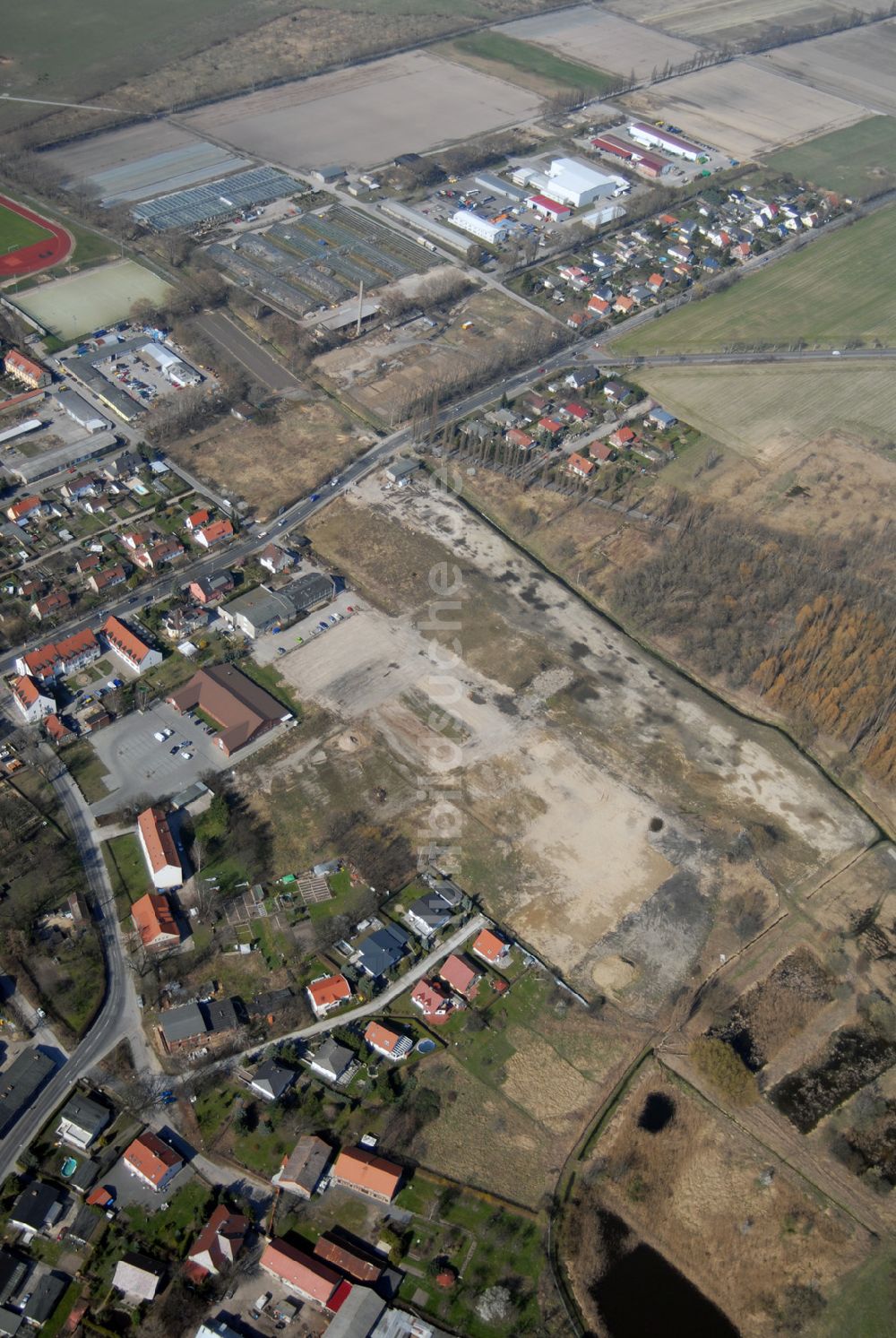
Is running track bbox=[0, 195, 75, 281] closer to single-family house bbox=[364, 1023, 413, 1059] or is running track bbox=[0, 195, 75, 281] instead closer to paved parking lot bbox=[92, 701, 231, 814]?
paved parking lot bbox=[92, 701, 231, 814]

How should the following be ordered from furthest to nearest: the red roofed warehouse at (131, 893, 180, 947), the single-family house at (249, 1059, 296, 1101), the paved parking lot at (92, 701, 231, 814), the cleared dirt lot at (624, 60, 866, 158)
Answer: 1. the cleared dirt lot at (624, 60, 866, 158)
2. the paved parking lot at (92, 701, 231, 814)
3. the red roofed warehouse at (131, 893, 180, 947)
4. the single-family house at (249, 1059, 296, 1101)

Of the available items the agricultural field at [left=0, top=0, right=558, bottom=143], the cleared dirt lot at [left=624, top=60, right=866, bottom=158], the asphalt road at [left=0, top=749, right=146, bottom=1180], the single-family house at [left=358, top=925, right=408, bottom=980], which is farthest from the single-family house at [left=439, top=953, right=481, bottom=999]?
the cleared dirt lot at [left=624, top=60, right=866, bottom=158]

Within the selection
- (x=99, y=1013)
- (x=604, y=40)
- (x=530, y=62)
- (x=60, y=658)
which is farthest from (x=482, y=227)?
(x=99, y=1013)

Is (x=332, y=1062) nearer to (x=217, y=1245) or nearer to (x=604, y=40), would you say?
(x=217, y=1245)

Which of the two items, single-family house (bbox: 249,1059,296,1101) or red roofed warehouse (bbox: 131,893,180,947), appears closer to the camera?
single-family house (bbox: 249,1059,296,1101)

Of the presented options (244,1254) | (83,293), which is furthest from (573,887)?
(83,293)

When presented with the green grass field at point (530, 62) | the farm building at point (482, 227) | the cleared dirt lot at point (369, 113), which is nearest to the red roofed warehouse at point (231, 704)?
the farm building at point (482, 227)

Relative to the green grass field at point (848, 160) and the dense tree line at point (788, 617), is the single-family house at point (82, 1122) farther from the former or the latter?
the green grass field at point (848, 160)
